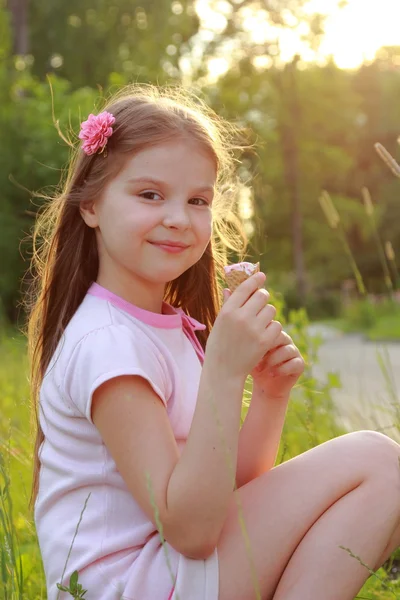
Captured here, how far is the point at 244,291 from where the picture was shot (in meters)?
1.65

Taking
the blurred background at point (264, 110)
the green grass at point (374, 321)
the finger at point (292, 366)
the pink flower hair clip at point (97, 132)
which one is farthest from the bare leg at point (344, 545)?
the green grass at point (374, 321)

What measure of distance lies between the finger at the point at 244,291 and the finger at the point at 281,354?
0.62ft

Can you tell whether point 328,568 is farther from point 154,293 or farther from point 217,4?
point 217,4

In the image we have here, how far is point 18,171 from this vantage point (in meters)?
15.4

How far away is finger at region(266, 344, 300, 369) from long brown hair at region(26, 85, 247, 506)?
0.37m

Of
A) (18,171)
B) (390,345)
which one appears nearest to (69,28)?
(18,171)

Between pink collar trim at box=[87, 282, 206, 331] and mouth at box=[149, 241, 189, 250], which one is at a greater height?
mouth at box=[149, 241, 189, 250]

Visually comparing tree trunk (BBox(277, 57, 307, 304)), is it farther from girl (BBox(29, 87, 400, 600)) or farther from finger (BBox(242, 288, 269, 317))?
finger (BBox(242, 288, 269, 317))

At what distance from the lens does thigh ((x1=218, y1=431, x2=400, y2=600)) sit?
159 cm

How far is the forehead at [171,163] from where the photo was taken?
5.82ft

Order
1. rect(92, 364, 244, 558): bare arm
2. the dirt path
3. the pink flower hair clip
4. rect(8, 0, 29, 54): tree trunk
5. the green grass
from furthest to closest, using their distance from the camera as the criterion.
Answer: rect(8, 0, 29, 54): tree trunk, the green grass, the dirt path, the pink flower hair clip, rect(92, 364, 244, 558): bare arm

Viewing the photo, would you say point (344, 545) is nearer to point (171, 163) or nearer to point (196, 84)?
point (171, 163)

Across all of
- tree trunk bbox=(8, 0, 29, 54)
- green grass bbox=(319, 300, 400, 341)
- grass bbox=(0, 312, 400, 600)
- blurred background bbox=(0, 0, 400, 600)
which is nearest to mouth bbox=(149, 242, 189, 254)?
grass bbox=(0, 312, 400, 600)

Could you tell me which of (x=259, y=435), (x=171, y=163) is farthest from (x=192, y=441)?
(x=171, y=163)
